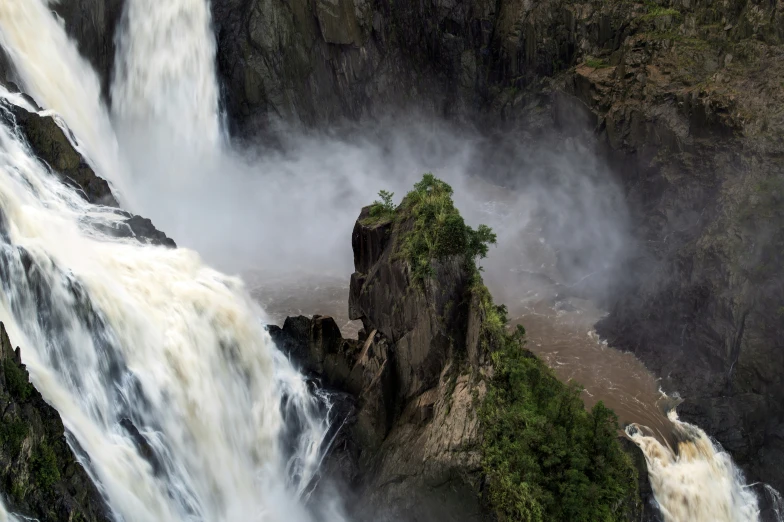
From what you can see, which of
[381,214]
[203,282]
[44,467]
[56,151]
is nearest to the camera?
[44,467]

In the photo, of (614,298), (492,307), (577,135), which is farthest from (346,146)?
(492,307)

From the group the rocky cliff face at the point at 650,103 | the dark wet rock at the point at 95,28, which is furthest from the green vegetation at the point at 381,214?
the dark wet rock at the point at 95,28

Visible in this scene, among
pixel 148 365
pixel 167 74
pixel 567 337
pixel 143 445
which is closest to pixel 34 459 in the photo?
pixel 143 445

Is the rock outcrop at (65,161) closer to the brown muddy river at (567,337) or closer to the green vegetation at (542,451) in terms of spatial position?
the brown muddy river at (567,337)

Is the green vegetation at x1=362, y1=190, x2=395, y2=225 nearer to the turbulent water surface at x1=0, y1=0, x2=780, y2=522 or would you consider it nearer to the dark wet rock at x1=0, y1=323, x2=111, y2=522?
the turbulent water surface at x1=0, y1=0, x2=780, y2=522

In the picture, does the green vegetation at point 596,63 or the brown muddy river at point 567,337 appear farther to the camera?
the green vegetation at point 596,63

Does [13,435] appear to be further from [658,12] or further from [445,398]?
[658,12]

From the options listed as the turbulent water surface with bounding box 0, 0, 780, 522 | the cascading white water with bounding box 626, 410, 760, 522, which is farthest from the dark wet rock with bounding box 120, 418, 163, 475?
the cascading white water with bounding box 626, 410, 760, 522

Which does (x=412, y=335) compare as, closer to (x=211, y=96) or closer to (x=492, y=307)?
(x=492, y=307)
